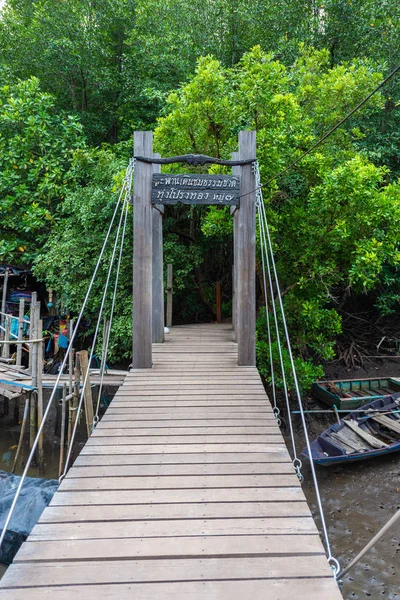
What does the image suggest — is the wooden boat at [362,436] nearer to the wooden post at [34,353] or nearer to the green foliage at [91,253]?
the green foliage at [91,253]

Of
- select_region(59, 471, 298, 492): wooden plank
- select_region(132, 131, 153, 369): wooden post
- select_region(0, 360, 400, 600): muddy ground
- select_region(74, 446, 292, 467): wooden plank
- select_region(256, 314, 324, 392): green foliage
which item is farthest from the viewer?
select_region(256, 314, 324, 392): green foliage

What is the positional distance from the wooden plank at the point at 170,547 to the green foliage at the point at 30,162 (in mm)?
6829


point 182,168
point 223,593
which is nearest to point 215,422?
point 223,593

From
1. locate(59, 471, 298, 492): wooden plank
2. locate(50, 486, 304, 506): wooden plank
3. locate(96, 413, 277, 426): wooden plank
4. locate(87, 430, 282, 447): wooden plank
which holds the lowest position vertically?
locate(50, 486, 304, 506): wooden plank

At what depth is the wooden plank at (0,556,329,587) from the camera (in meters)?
1.46

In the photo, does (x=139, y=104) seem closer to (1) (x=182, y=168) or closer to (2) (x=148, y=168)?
(1) (x=182, y=168)

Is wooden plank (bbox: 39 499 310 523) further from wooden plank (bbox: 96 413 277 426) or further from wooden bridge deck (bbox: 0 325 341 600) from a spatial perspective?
wooden plank (bbox: 96 413 277 426)

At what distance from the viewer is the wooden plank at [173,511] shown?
1806mm

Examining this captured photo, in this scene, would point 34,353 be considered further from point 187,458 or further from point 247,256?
point 187,458

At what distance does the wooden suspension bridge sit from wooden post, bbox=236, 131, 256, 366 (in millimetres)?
449

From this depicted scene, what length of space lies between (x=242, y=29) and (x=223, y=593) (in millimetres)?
10050

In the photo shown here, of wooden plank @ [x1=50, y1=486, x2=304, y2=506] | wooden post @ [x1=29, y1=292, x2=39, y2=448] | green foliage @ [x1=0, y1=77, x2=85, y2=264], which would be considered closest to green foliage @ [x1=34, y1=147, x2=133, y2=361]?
green foliage @ [x1=0, y1=77, x2=85, y2=264]

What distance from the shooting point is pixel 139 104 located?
9.29 meters

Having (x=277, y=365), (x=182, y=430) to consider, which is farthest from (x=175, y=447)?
(x=277, y=365)
